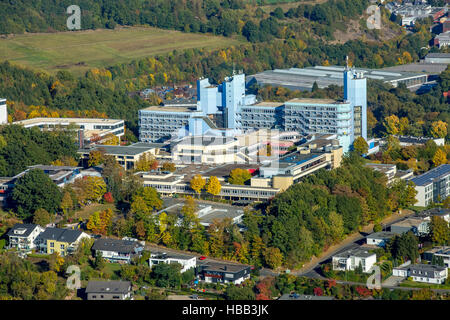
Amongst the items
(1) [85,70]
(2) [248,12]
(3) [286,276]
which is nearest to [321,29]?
(2) [248,12]

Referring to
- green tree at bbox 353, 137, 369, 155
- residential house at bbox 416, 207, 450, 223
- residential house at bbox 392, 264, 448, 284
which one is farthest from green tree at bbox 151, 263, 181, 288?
green tree at bbox 353, 137, 369, 155

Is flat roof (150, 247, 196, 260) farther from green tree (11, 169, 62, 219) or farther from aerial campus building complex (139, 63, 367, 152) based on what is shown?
aerial campus building complex (139, 63, 367, 152)

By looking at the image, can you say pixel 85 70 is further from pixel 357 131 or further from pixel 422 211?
pixel 422 211

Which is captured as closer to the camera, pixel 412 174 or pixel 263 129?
pixel 412 174

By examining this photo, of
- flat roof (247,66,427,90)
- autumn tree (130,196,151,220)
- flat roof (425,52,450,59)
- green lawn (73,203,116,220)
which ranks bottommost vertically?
green lawn (73,203,116,220)

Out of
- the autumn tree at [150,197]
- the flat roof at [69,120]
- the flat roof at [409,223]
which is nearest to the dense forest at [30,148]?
the flat roof at [69,120]

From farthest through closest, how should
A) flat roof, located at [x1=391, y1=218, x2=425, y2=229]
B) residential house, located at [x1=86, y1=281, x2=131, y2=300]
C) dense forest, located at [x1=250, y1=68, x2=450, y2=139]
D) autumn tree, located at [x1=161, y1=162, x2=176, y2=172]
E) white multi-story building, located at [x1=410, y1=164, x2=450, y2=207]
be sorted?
dense forest, located at [x1=250, y1=68, x2=450, y2=139], autumn tree, located at [x1=161, y1=162, x2=176, y2=172], white multi-story building, located at [x1=410, y1=164, x2=450, y2=207], flat roof, located at [x1=391, y1=218, x2=425, y2=229], residential house, located at [x1=86, y1=281, x2=131, y2=300]

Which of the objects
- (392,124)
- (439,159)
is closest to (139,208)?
(439,159)

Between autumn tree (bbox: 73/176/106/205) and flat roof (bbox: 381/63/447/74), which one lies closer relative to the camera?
autumn tree (bbox: 73/176/106/205)
